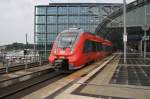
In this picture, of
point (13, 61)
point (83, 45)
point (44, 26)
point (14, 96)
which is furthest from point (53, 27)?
point (14, 96)

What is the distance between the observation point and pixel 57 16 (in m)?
70.2

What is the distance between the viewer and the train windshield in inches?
706

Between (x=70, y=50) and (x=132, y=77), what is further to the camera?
(x=70, y=50)

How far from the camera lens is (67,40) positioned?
18.3 metres

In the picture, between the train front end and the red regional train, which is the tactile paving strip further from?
the train front end

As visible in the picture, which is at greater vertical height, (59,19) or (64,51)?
(59,19)

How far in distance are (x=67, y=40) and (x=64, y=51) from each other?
1.05 metres

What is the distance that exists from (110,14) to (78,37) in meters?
38.1

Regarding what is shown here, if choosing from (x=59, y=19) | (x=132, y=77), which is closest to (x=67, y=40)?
(x=132, y=77)

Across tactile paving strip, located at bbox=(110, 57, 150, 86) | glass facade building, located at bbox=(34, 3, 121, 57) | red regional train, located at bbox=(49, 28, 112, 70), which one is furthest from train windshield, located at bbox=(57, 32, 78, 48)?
glass facade building, located at bbox=(34, 3, 121, 57)

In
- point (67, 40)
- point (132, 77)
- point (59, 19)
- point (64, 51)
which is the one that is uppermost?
point (59, 19)

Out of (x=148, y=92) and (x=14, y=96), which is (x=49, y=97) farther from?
(x=148, y=92)

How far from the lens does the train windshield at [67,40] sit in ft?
58.9

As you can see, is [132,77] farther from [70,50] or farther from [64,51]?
[64,51]
